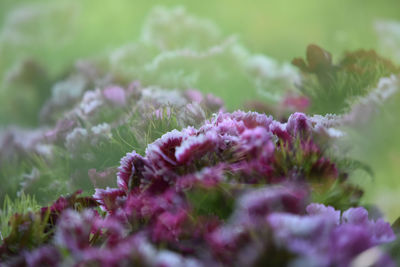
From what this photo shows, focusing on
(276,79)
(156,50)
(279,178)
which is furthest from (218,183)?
(156,50)

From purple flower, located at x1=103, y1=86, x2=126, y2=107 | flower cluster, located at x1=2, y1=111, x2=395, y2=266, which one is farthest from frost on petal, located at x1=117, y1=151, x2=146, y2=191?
purple flower, located at x1=103, y1=86, x2=126, y2=107

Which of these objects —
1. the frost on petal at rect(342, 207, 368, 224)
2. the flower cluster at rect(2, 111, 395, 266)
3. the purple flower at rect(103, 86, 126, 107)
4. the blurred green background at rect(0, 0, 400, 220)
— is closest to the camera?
the flower cluster at rect(2, 111, 395, 266)

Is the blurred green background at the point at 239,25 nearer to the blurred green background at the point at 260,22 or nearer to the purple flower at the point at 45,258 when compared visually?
the blurred green background at the point at 260,22

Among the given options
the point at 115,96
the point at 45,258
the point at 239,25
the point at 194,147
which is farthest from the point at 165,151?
the point at 239,25

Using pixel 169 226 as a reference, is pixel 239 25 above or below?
above

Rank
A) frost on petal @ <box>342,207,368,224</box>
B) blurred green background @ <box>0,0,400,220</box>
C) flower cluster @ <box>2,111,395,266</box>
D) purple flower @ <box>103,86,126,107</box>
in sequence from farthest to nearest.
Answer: blurred green background @ <box>0,0,400,220</box> < purple flower @ <box>103,86,126,107</box> < frost on petal @ <box>342,207,368,224</box> < flower cluster @ <box>2,111,395,266</box>

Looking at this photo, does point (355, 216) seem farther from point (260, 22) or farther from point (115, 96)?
point (260, 22)

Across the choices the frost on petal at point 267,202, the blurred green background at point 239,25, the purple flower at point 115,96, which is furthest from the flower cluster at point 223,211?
the blurred green background at point 239,25

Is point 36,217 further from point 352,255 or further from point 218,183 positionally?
point 352,255

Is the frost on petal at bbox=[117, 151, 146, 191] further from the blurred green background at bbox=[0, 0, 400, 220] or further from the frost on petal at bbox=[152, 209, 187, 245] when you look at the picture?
the blurred green background at bbox=[0, 0, 400, 220]
